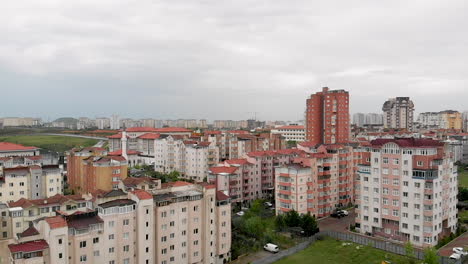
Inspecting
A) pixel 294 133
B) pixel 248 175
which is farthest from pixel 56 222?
pixel 294 133

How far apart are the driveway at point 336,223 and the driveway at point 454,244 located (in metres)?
7.68

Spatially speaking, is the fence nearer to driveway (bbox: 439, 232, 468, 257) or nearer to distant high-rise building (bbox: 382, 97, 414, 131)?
driveway (bbox: 439, 232, 468, 257)

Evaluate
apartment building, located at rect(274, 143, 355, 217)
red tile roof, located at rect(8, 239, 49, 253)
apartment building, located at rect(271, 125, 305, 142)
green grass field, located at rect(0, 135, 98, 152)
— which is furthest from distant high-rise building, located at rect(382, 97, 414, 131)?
red tile roof, located at rect(8, 239, 49, 253)

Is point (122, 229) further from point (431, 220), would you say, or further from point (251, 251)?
point (431, 220)

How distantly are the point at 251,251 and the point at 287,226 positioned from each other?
468 cm

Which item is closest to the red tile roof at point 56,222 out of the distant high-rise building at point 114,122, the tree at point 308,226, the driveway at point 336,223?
the tree at point 308,226

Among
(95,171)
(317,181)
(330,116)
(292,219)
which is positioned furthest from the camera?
(330,116)

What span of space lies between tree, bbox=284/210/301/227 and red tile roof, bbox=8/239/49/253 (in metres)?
18.9

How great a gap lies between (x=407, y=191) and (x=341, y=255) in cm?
715

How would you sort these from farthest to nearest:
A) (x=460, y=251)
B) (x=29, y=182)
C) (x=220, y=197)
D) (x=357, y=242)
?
1. (x=29, y=182)
2. (x=357, y=242)
3. (x=220, y=197)
4. (x=460, y=251)

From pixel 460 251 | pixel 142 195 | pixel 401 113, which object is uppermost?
pixel 401 113

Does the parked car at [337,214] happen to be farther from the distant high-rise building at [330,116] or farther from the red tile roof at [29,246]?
the red tile roof at [29,246]

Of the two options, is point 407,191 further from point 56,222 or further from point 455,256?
point 56,222

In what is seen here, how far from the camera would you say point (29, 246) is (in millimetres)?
18688
